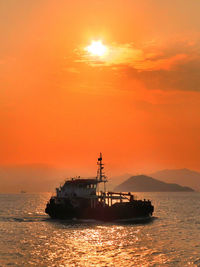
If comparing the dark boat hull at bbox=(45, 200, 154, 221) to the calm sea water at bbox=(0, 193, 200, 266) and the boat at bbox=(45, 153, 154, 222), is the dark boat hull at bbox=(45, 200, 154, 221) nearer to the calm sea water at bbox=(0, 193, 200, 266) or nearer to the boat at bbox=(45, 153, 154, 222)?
the boat at bbox=(45, 153, 154, 222)

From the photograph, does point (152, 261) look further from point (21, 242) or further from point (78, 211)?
point (78, 211)

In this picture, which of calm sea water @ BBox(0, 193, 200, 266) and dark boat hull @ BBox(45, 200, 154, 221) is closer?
calm sea water @ BBox(0, 193, 200, 266)

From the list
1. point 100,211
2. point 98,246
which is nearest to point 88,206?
point 100,211

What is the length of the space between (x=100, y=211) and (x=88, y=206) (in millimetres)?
5986

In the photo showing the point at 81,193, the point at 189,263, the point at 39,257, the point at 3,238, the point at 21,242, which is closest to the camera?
the point at 189,263

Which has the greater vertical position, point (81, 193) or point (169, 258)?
point (81, 193)

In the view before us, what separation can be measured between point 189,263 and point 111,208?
43.7 metres

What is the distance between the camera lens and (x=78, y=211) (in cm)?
8356

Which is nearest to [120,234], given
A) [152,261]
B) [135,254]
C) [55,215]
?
[135,254]

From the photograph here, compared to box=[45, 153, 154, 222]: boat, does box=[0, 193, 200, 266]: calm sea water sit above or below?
below

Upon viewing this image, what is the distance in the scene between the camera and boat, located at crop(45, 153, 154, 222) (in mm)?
82812

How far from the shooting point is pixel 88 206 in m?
87.4

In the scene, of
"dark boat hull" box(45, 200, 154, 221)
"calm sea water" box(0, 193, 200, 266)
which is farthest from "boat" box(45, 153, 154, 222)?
"calm sea water" box(0, 193, 200, 266)

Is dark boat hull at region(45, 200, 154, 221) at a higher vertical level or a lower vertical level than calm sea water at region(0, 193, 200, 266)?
higher
